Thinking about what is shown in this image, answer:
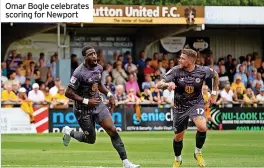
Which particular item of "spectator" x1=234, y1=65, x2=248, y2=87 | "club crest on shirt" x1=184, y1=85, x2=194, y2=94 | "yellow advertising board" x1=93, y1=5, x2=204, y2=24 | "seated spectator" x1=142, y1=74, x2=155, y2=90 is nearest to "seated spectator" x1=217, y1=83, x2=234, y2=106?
"spectator" x1=234, y1=65, x2=248, y2=87

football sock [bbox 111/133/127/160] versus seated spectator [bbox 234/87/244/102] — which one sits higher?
football sock [bbox 111/133/127/160]

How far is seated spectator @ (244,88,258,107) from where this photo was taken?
33.8m

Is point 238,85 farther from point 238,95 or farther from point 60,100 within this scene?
point 60,100

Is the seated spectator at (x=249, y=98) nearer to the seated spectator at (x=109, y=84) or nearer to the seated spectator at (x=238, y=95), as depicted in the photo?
the seated spectator at (x=238, y=95)

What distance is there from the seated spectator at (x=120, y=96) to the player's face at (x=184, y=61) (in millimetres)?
16125

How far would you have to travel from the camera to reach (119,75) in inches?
1321

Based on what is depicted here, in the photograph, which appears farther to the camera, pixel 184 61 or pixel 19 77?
pixel 19 77

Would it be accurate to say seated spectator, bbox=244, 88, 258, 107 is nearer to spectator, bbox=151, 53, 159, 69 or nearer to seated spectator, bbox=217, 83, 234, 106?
seated spectator, bbox=217, 83, 234, 106

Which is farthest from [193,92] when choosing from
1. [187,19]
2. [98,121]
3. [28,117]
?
[187,19]

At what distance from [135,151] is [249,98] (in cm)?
1352

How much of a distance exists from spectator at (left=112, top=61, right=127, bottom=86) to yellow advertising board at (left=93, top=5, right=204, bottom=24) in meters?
1.90

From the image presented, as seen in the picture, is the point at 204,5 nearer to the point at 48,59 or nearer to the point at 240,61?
the point at 240,61

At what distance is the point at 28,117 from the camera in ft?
101

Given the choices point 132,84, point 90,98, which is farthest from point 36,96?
point 90,98
